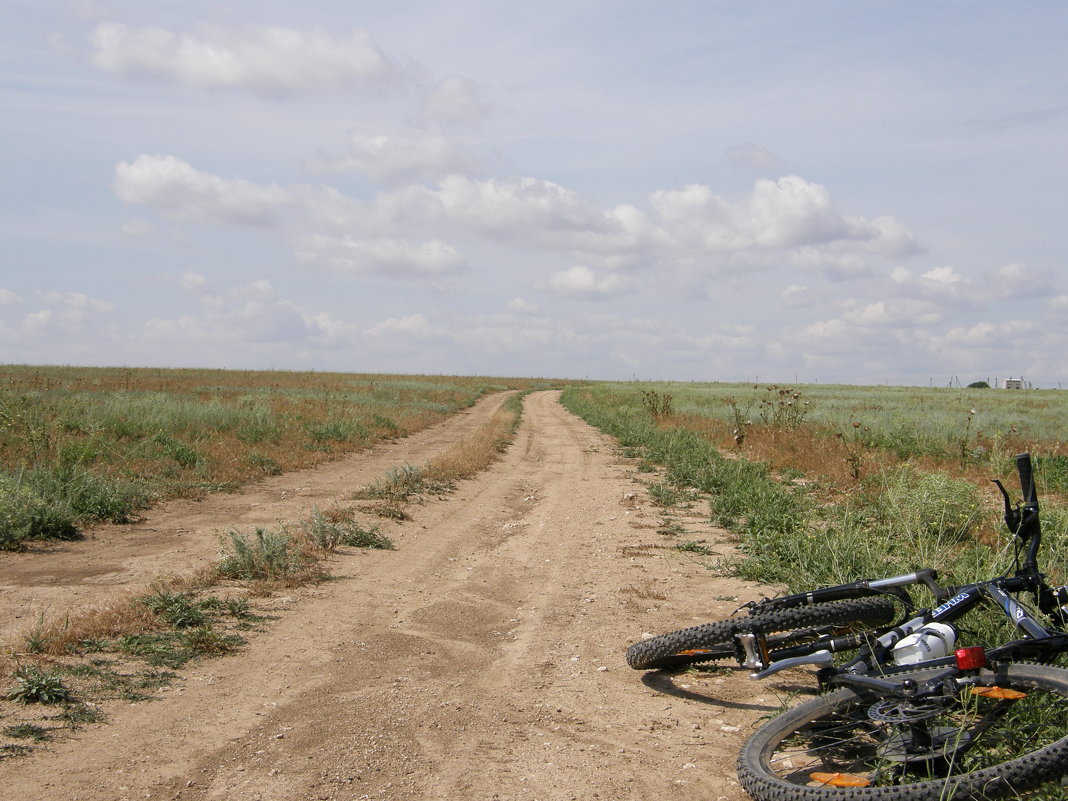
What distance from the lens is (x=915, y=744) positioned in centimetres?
314

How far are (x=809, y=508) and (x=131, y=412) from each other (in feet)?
44.3

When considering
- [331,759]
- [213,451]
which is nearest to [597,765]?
[331,759]

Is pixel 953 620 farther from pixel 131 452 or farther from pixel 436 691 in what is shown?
pixel 131 452

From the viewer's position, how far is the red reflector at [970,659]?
3.09 m

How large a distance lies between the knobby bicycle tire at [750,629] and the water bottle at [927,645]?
0.61m

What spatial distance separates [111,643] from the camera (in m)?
5.06

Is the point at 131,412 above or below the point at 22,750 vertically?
above

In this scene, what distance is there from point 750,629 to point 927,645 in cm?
91

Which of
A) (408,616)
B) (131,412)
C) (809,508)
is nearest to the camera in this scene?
(408,616)

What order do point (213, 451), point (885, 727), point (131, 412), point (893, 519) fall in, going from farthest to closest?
1. point (131, 412)
2. point (213, 451)
3. point (893, 519)
4. point (885, 727)

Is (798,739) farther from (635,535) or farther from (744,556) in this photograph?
(635,535)

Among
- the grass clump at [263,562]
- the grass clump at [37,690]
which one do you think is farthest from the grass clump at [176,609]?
the grass clump at [37,690]

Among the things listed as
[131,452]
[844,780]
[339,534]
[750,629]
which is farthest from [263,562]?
[131,452]

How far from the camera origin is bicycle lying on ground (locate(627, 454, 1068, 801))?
2.87 metres
